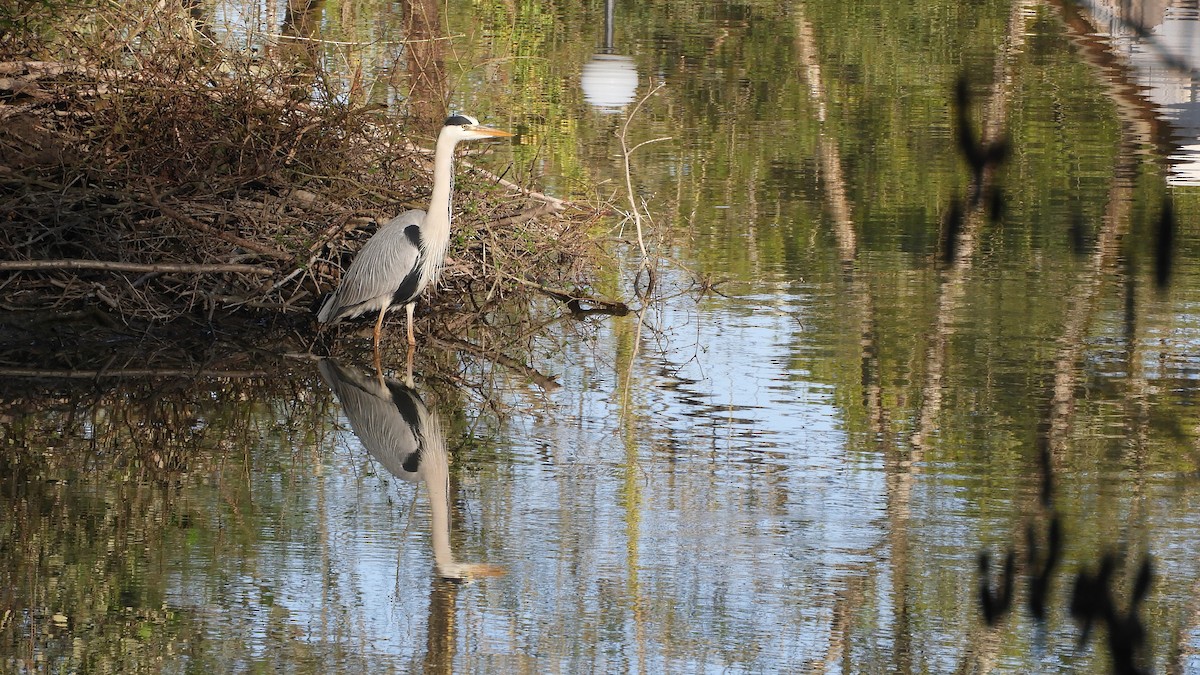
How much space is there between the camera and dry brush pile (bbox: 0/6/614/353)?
35.0 feet

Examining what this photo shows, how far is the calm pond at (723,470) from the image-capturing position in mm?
5410

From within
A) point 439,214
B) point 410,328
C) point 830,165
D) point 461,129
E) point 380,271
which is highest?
point 830,165

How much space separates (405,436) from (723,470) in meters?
1.57

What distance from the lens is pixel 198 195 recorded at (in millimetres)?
10883

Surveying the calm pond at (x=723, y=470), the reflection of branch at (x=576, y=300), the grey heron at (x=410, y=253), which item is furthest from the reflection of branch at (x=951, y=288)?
the grey heron at (x=410, y=253)

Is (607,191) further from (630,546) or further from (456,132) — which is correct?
(630,546)

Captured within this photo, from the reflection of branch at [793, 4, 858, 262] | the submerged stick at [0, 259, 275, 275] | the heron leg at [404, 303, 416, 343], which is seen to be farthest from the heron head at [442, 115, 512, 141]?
the reflection of branch at [793, 4, 858, 262]

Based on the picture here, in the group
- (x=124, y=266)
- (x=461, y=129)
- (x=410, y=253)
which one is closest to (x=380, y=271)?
(x=410, y=253)

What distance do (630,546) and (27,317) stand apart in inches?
214

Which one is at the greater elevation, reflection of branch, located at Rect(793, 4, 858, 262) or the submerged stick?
reflection of branch, located at Rect(793, 4, 858, 262)

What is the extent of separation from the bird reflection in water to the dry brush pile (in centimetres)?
124

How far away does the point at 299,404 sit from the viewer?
29.2 feet

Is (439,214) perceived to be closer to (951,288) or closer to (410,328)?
(410,328)

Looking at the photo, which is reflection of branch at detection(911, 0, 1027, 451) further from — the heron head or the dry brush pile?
the heron head
